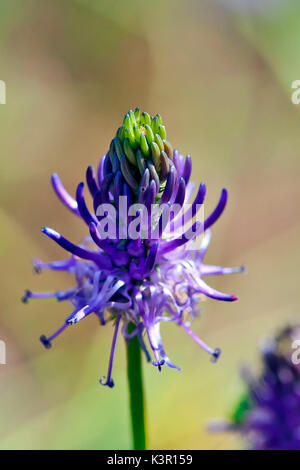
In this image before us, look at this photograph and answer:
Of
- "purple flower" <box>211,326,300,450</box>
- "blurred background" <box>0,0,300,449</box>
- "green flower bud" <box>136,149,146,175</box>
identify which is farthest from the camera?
"blurred background" <box>0,0,300,449</box>

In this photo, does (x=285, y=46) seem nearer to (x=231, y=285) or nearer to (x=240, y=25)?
(x=240, y=25)

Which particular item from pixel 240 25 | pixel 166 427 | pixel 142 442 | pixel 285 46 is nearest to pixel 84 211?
pixel 142 442

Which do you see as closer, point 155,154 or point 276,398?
point 155,154

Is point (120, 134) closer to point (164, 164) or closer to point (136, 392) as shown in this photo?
point (164, 164)

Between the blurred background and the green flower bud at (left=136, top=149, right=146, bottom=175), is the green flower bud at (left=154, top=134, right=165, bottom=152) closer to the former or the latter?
the green flower bud at (left=136, top=149, right=146, bottom=175)

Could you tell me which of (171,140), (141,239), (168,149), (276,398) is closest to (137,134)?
(168,149)

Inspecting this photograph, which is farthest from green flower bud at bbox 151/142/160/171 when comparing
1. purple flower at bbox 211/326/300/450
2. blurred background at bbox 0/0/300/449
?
blurred background at bbox 0/0/300/449

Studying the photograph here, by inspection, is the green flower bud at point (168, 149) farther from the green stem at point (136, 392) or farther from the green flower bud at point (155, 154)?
the green stem at point (136, 392)
